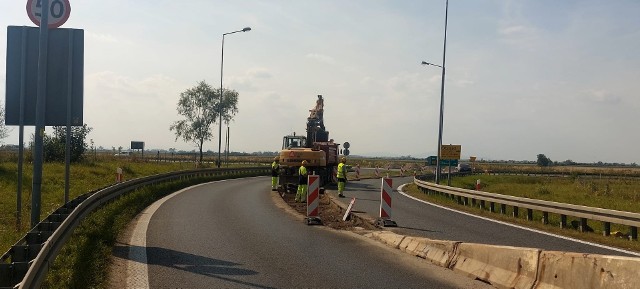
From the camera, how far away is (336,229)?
1287cm

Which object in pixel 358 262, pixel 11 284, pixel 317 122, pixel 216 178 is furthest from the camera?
pixel 216 178

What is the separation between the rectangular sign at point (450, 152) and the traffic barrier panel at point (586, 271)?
84.6ft

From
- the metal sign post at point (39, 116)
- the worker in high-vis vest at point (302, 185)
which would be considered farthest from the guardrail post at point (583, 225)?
the metal sign post at point (39, 116)

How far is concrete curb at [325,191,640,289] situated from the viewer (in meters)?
5.11

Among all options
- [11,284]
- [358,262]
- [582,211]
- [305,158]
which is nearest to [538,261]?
[358,262]

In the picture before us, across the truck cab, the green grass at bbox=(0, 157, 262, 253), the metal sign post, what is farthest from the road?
the truck cab

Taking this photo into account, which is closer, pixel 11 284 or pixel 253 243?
pixel 11 284

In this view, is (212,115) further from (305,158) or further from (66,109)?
(66,109)

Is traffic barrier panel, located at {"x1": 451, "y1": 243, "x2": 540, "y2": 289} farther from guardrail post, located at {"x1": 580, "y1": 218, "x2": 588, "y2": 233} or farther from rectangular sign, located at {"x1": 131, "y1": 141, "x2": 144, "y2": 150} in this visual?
rectangular sign, located at {"x1": 131, "y1": 141, "x2": 144, "y2": 150}

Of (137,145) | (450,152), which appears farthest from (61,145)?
(450,152)

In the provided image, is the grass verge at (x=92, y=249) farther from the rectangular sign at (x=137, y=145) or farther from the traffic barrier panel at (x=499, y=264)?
the rectangular sign at (x=137, y=145)

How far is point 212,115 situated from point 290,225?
55606mm

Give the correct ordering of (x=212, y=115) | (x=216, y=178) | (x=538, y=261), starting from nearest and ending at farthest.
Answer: (x=538, y=261) < (x=216, y=178) < (x=212, y=115)

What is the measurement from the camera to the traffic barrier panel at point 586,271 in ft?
16.3
